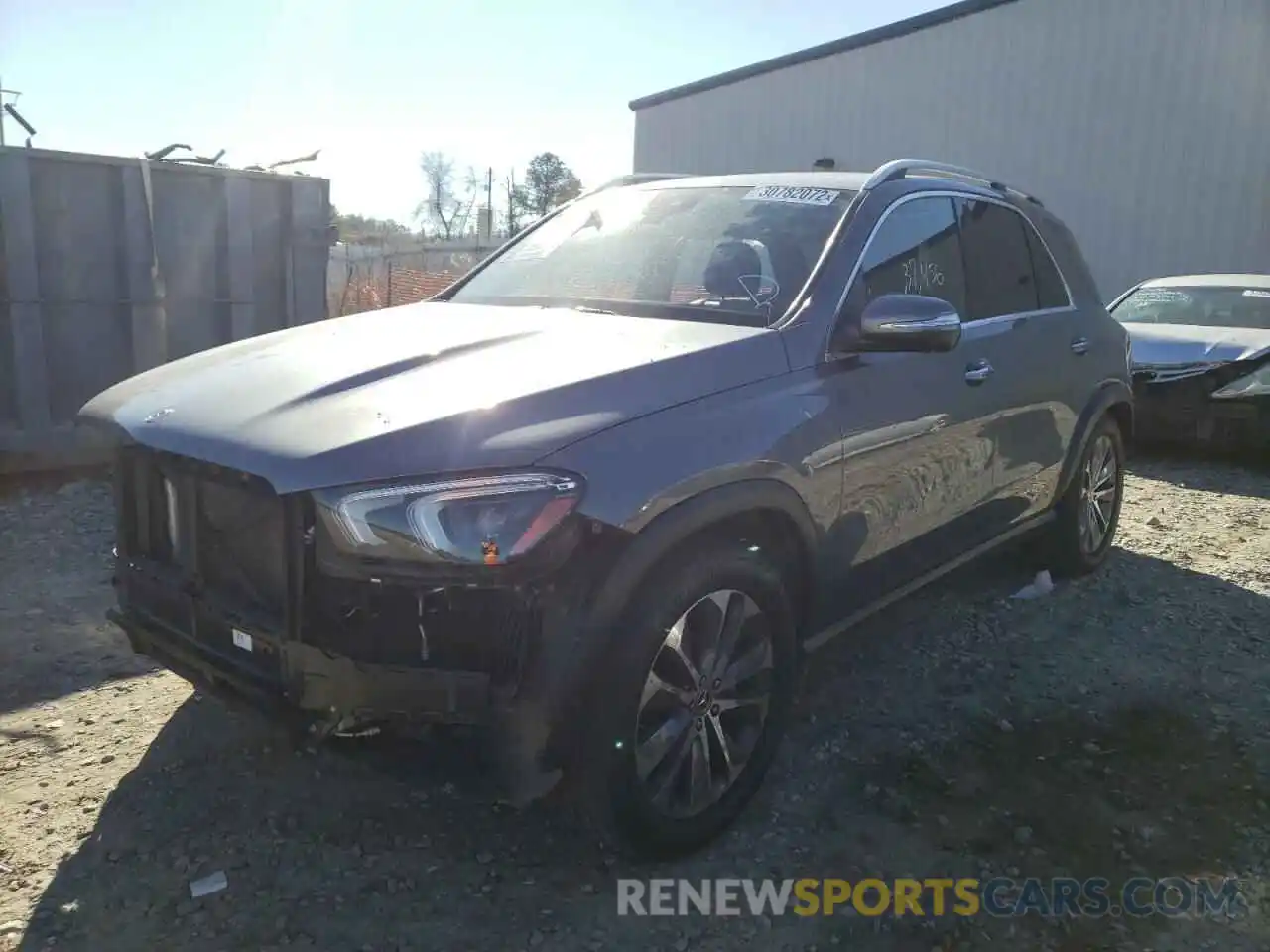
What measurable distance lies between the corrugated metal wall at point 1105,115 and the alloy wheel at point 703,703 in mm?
14360

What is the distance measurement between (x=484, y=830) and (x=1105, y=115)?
15.9 meters

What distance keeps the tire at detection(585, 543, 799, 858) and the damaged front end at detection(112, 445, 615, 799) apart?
0.59 ft

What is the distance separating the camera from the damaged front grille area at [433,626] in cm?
219

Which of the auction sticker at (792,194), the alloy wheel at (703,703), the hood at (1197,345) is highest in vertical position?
the auction sticker at (792,194)

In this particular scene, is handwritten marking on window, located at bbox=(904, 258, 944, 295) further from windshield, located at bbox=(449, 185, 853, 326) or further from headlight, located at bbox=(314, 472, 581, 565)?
headlight, located at bbox=(314, 472, 581, 565)

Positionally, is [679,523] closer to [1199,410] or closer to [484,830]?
[484,830]

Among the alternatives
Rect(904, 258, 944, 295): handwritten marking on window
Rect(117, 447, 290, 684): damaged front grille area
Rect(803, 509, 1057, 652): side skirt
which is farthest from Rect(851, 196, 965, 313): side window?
Rect(117, 447, 290, 684): damaged front grille area

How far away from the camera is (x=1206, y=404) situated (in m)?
7.91

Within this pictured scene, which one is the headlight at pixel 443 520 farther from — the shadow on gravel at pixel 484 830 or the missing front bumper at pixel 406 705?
the shadow on gravel at pixel 484 830

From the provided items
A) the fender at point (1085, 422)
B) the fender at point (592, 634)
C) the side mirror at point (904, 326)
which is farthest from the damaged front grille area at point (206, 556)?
the fender at point (1085, 422)

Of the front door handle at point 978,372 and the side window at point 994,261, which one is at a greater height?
the side window at point 994,261

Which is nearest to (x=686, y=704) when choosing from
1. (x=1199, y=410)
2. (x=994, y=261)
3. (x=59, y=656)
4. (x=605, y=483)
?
(x=605, y=483)

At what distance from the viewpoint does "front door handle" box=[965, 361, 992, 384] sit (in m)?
3.67

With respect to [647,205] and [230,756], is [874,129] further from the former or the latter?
[230,756]
